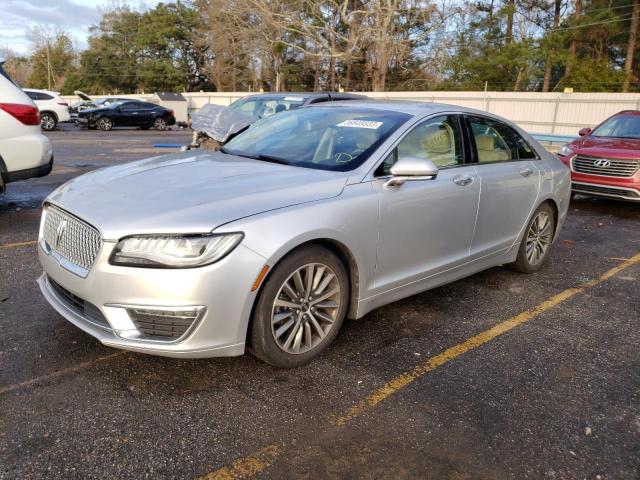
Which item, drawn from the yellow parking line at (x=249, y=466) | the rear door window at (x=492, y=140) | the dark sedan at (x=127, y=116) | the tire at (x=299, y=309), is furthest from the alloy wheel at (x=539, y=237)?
the dark sedan at (x=127, y=116)

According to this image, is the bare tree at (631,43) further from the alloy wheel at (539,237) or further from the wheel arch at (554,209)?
the alloy wheel at (539,237)

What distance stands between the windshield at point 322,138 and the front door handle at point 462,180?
0.58m

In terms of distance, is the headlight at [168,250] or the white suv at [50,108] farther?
the white suv at [50,108]

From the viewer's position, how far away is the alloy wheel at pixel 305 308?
9.95 feet

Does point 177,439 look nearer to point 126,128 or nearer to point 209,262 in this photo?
point 209,262

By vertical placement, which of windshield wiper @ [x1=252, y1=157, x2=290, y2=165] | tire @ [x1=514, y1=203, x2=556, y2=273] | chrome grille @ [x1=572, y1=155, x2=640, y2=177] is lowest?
tire @ [x1=514, y1=203, x2=556, y2=273]

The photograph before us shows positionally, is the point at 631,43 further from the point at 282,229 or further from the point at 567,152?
the point at 282,229

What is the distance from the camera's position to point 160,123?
26578mm

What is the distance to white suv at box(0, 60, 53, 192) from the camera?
6.00 metres

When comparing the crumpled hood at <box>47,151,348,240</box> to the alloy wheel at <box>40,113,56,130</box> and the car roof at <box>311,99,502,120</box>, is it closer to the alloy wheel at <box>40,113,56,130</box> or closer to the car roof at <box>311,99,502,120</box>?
the car roof at <box>311,99,502,120</box>

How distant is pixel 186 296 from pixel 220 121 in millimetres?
7617

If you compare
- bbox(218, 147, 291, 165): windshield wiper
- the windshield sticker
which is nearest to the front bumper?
bbox(218, 147, 291, 165): windshield wiper

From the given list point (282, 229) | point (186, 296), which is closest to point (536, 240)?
point (282, 229)

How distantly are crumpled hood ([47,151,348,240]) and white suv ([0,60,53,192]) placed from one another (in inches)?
123
